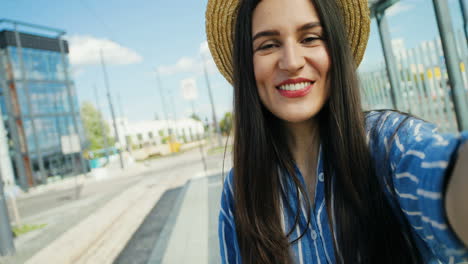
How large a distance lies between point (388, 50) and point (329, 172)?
352 cm

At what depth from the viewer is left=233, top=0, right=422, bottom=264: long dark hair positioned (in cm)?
102

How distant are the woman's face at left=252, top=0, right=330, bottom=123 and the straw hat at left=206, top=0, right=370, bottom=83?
9.2 inches

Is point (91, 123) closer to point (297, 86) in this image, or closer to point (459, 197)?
point (297, 86)

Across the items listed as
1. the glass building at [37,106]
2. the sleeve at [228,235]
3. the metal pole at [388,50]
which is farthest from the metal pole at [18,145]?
the sleeve at [228,235]

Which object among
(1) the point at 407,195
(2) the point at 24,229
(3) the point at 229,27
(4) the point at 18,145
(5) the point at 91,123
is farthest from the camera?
(5) the point at 91,123

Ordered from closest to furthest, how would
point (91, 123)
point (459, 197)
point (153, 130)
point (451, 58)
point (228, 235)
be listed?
point (459, 197)
point (228, 235)
point (451, 58)
point (91, 123)
point (153, 130)

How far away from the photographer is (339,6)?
121cm

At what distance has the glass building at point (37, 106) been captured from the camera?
2322 centimetres

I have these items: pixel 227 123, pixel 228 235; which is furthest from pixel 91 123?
pixel 228 235

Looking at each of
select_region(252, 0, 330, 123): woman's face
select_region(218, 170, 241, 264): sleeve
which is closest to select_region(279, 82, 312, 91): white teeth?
select_region(252, 0, 330, 123): woman's face

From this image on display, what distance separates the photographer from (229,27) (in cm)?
140

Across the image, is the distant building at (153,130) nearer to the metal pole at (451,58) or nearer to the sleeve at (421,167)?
the metal pole at (451,58)

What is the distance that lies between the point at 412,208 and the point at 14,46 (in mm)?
29652

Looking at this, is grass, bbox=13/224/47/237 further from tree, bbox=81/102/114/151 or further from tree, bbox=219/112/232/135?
tree, bbox=81/102/114/151
